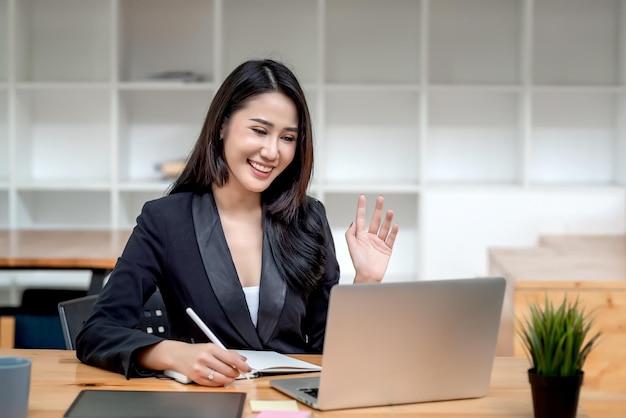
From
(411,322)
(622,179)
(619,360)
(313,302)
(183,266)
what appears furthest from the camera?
(622,179)

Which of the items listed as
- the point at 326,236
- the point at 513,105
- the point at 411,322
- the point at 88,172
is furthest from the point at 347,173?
the point at 411,322

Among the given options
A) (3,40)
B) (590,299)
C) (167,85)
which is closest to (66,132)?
(3,40)

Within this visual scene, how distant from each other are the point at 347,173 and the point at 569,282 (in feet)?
6.92

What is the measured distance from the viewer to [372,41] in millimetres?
5207

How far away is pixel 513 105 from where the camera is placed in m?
5.26

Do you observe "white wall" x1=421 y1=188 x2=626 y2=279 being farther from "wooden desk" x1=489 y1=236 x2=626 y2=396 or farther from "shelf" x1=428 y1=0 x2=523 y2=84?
"wooden desk" x1=489 y1=236 x2=626 y2=396

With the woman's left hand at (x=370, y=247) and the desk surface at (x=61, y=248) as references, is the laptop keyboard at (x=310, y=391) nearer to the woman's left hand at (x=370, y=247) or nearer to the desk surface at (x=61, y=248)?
the woman's left hand at (x=370, y=247)

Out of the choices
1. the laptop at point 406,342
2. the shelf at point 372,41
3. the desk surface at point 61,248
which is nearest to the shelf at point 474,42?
the shelf at point 372,41

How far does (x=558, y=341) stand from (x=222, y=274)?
94cm

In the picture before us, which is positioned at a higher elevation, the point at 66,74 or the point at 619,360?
the point at 66,74

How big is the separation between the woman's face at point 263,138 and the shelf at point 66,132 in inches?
122

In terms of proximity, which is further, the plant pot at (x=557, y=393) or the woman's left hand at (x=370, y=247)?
the woman's left hand at (x=370, y=247)

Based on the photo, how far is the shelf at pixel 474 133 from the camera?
525cm

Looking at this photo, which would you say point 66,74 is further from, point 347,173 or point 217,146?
point 217,146
